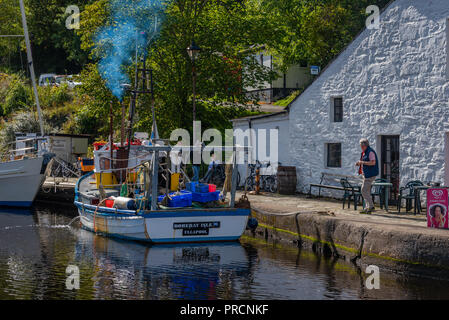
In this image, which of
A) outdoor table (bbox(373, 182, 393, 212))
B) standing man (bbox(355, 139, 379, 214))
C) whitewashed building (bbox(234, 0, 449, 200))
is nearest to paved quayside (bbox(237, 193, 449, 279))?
outdoor table (bbox(373, 182, 393, 212))

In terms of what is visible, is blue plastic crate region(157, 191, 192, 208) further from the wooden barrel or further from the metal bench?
the wooden barrel

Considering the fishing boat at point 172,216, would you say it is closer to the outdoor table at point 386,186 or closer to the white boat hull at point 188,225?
the white boat hull at point 188,225

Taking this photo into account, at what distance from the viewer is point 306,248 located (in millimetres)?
15688

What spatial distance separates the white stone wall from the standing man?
217 centimetres

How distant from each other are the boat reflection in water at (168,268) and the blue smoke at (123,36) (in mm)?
11234

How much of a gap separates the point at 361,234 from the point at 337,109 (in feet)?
26.9

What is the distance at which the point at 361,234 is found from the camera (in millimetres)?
13570

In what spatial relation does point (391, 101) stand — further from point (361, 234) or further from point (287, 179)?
point (361, 234)

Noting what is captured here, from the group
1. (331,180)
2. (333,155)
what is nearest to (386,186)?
(331,180)

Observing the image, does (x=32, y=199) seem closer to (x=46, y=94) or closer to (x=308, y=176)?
(x=308, y=176)

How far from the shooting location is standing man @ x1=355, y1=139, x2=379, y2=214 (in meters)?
16.0

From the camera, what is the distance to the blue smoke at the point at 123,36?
87.7 ft

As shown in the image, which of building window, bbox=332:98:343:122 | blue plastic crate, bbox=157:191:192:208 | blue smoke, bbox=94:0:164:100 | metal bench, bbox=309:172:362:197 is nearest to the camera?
blue plastic crate, bbox=157:191:192:208

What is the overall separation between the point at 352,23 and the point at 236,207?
28.2 meters
